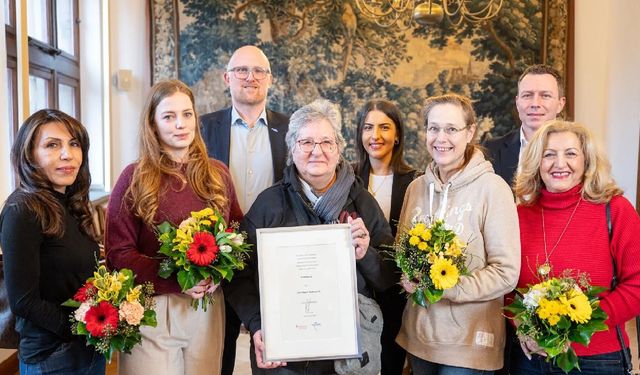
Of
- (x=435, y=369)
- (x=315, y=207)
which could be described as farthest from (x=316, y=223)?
(x=435, y=369)

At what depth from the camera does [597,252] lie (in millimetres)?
2398

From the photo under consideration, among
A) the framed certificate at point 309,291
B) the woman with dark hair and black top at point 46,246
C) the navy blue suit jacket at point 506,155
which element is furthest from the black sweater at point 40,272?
the navy blue suit jacket at point 506,155

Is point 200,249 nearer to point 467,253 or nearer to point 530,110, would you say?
point 467,253

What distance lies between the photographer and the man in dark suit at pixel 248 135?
355 cm

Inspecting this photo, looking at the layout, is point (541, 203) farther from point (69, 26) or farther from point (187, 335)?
point (69, 26)

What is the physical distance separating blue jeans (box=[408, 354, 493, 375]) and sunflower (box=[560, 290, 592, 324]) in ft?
1.73

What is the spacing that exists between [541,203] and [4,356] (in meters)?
2.39

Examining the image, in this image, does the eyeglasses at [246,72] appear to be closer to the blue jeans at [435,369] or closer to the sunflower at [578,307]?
the blue jeans at [435,369]

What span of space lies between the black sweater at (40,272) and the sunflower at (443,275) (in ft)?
4.35

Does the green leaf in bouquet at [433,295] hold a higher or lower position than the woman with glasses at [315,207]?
lower

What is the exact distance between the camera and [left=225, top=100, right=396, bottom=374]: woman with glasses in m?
2.47

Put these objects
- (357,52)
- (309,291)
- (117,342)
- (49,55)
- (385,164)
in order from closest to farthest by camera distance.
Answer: (117,342) < (309,291) < (385,164) < (49,55) < (357,52)

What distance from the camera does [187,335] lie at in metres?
2.57

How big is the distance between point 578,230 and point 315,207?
3.38 feet
